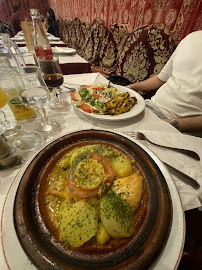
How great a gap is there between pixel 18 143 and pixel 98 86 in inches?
39.2

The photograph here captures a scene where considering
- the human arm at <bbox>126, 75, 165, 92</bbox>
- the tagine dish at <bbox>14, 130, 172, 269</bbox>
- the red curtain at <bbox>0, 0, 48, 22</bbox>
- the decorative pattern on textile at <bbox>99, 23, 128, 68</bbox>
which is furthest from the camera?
the red curtain at <bbox>0, 0, 48, 22</bbox>

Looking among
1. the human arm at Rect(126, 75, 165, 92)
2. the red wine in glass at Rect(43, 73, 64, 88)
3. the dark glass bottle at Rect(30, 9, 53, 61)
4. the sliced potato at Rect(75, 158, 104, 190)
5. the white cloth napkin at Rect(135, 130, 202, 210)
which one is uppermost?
the dark glass bottle at Rect(30, 9, 53, 61)

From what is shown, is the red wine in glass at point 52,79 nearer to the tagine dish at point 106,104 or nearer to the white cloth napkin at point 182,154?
the tagine dish at point 106,104

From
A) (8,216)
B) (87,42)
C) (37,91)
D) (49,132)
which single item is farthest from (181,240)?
(87,42)

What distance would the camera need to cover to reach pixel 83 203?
576 mm

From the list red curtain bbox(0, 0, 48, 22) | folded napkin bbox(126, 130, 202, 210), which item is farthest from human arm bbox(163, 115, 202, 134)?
red curtain bbox(0, 0, 48, 22)

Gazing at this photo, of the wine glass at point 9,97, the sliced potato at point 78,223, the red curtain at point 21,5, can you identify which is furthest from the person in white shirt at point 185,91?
the red curtain at point 21,5

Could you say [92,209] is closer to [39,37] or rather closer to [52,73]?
[52,73]

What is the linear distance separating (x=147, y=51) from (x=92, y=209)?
251cm

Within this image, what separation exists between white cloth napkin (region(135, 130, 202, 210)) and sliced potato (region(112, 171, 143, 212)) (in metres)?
0.25

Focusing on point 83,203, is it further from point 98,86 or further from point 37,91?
point 98,86

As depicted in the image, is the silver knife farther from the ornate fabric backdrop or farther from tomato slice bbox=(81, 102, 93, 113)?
the ornate fabric backdrop

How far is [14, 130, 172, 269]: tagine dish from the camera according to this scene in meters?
0.46

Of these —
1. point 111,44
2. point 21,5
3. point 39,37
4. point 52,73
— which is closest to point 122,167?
point 52,73
